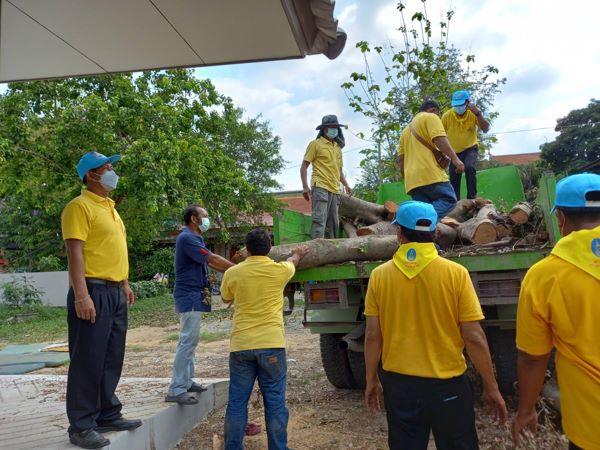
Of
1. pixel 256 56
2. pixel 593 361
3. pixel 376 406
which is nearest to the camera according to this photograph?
pixel 593 361

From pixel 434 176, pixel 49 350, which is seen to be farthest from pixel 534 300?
pixel 49 350

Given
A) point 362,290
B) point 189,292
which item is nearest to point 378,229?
point 362,290

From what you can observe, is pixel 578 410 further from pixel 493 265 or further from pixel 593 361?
pixel 493 265

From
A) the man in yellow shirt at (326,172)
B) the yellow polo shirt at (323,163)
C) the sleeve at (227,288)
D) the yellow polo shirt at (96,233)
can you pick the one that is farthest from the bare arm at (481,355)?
the yellow polo shirt at (323,163)

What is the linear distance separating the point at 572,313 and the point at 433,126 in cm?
321

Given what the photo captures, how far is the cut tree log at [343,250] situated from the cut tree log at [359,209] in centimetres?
157

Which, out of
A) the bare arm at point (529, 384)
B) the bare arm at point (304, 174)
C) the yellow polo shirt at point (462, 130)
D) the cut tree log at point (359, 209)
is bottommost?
the bare arm at point (529, 384)

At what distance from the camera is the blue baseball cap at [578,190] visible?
1829mm

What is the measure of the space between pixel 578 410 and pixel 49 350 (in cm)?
948

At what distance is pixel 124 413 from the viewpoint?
3783 mm

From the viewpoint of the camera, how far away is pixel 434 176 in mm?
4762

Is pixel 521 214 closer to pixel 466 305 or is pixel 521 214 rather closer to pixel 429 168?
pixel 429 168

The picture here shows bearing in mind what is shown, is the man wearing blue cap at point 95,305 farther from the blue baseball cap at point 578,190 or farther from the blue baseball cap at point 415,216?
the blue baseball cap at point 578,190

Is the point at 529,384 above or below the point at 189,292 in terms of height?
below
